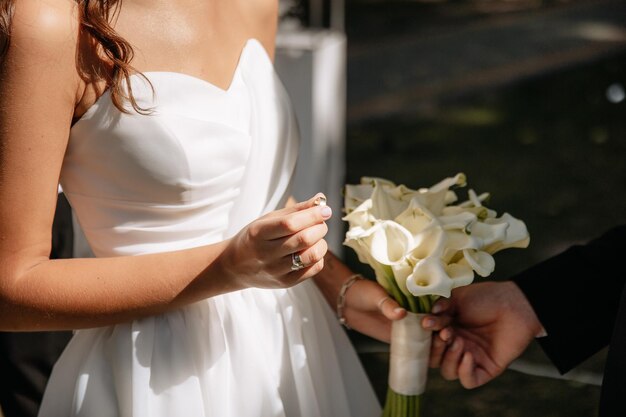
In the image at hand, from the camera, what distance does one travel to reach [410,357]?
5.35 feet

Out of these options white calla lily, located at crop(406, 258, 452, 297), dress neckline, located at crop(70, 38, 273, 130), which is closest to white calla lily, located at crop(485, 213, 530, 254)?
white calla lily, located at crop(406, 258, 452, 297)

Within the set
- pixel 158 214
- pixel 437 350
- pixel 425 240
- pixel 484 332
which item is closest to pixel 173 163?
pixel 158 214

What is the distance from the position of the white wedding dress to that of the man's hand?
0.29 meters

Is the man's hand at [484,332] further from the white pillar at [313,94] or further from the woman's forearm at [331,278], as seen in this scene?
the white pillar at [313,94]

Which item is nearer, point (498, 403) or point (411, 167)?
point (498, 403)

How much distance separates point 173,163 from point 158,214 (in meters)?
0.12

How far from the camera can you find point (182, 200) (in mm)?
1549

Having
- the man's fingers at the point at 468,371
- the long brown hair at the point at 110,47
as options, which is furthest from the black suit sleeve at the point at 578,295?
the long brown hair at the point at 110,47

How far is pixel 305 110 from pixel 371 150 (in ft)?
10.6

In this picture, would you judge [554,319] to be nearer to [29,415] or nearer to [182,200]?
[182,200]

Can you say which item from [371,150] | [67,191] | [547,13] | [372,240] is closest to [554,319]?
[372,240]

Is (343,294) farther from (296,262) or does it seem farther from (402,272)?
(296,262)

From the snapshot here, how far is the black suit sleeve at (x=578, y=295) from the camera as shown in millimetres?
1810

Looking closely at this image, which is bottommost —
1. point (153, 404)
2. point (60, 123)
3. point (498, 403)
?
point (498, 403)
